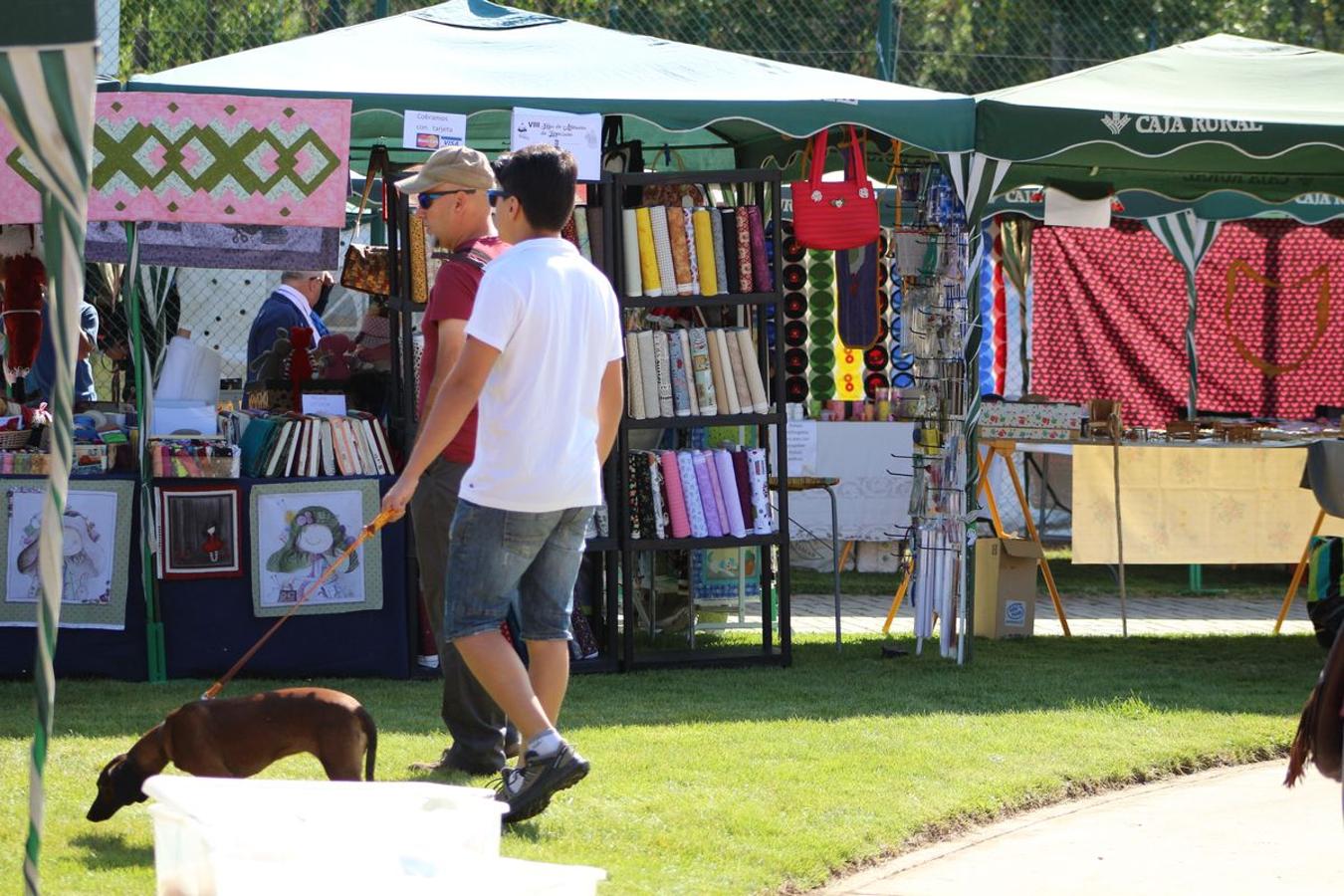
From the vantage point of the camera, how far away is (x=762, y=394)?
7.29 meters

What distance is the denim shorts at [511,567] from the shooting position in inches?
170

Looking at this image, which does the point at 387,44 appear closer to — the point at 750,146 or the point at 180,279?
the point at 750,146

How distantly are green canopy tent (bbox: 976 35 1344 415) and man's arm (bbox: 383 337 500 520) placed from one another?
12.7ft

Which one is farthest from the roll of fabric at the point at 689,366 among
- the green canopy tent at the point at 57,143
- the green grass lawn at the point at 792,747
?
the green canopy tent at the point at 57,143

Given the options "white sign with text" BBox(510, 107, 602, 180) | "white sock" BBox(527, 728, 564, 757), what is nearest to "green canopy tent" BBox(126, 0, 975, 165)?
"white sign with text" BBox(510, 107, 602, 180)

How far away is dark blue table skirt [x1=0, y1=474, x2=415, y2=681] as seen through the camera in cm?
683

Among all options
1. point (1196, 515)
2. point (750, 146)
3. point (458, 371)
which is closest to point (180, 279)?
point (750, 146)

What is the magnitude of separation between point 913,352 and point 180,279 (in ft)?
19.4

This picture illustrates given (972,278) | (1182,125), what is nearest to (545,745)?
(972,278)

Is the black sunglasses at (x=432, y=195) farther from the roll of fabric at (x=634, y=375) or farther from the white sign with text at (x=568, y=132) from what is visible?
the roll of fabric at (x=634, y=375)

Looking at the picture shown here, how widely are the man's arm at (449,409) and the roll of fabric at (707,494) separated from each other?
2977mm

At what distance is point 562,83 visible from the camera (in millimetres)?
7273

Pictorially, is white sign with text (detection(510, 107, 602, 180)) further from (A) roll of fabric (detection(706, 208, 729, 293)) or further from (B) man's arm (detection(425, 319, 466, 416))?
(B) man's arm (detection(425, 319, 466, 416))

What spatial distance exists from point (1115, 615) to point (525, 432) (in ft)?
20.9
